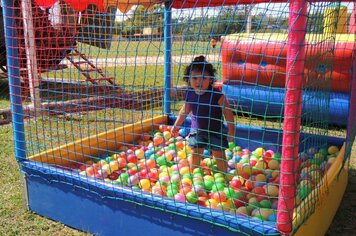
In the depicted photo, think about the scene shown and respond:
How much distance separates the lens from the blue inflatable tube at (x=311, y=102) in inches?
115

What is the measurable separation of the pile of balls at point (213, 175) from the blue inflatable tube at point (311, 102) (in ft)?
1.07

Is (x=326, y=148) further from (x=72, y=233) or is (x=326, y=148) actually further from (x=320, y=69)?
(x=72, y=233)

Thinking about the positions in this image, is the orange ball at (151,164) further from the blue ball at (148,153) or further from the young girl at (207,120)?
the young girl at (207,120)

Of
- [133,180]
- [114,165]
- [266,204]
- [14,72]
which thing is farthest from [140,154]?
[266,204]

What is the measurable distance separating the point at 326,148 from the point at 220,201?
145 cm

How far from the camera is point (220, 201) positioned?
2.71m

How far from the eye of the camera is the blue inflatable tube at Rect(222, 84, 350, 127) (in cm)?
293

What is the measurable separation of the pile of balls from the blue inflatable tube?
326 millimetres

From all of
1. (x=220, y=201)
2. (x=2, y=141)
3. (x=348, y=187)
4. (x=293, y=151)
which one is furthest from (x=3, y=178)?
(x=348, y=187)

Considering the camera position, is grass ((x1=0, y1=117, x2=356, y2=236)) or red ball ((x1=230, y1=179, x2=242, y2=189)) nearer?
grass ((x1=0, y1=117, x2=356, y2=236))

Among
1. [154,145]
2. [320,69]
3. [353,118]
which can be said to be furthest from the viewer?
[154,145]

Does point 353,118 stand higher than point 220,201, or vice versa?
point 353,118

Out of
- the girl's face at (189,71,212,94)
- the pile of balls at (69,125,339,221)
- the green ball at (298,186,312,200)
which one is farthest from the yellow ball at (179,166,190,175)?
the green ball at (298,186,312,200)

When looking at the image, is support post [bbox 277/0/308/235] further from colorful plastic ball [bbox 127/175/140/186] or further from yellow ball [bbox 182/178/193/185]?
colorful plastic ball [bbox 127/175/140/186]
